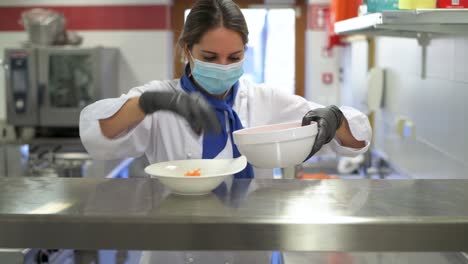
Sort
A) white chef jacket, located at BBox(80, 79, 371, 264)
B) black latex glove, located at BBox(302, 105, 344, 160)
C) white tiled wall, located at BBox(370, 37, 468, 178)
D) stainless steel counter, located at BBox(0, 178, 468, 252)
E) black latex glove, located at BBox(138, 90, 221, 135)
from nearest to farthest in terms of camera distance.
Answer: stainless steel counter, located at BBox(0, 178, 468, 252) < black latex glove, located at BBox(138, 90, 221, 135) < black latex glove, located at BBox(302, 105, 344, 160) < white chef jacket, located at BBox(80, 79, 371, 264) < white tiled wall, located at BBox(370, 37, 468, 178)

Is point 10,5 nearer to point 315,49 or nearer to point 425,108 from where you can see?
point 315,49

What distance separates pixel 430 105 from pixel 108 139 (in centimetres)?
154

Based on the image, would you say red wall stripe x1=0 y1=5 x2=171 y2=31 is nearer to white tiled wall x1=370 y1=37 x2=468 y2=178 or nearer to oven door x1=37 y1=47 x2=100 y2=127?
oven door x1=37 y1=47 x2=100 y2=127

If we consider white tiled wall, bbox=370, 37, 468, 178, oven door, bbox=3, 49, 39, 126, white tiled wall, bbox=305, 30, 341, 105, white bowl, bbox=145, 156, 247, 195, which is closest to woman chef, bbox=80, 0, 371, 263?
white bowl, bbox=145, 156, 247, 195

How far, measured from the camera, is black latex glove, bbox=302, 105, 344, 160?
121 cm

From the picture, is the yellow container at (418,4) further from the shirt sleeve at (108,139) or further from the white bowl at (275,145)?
the shirt sleeve at (108,139)

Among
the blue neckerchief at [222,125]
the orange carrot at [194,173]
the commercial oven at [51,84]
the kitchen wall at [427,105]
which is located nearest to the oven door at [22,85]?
the commercial oven at [51,84]

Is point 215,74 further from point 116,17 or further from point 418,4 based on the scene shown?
point 116,17

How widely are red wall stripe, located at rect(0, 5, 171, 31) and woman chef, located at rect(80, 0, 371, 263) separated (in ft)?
10.8

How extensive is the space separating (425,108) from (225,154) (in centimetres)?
130

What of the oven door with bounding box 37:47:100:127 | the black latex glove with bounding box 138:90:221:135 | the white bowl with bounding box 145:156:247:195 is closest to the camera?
the white bowl with bounding box 145:156:247:195

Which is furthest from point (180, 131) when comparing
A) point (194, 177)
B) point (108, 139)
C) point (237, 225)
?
point (237, 225)

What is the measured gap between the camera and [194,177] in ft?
3.14

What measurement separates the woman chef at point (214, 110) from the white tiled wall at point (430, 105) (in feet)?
2.09
